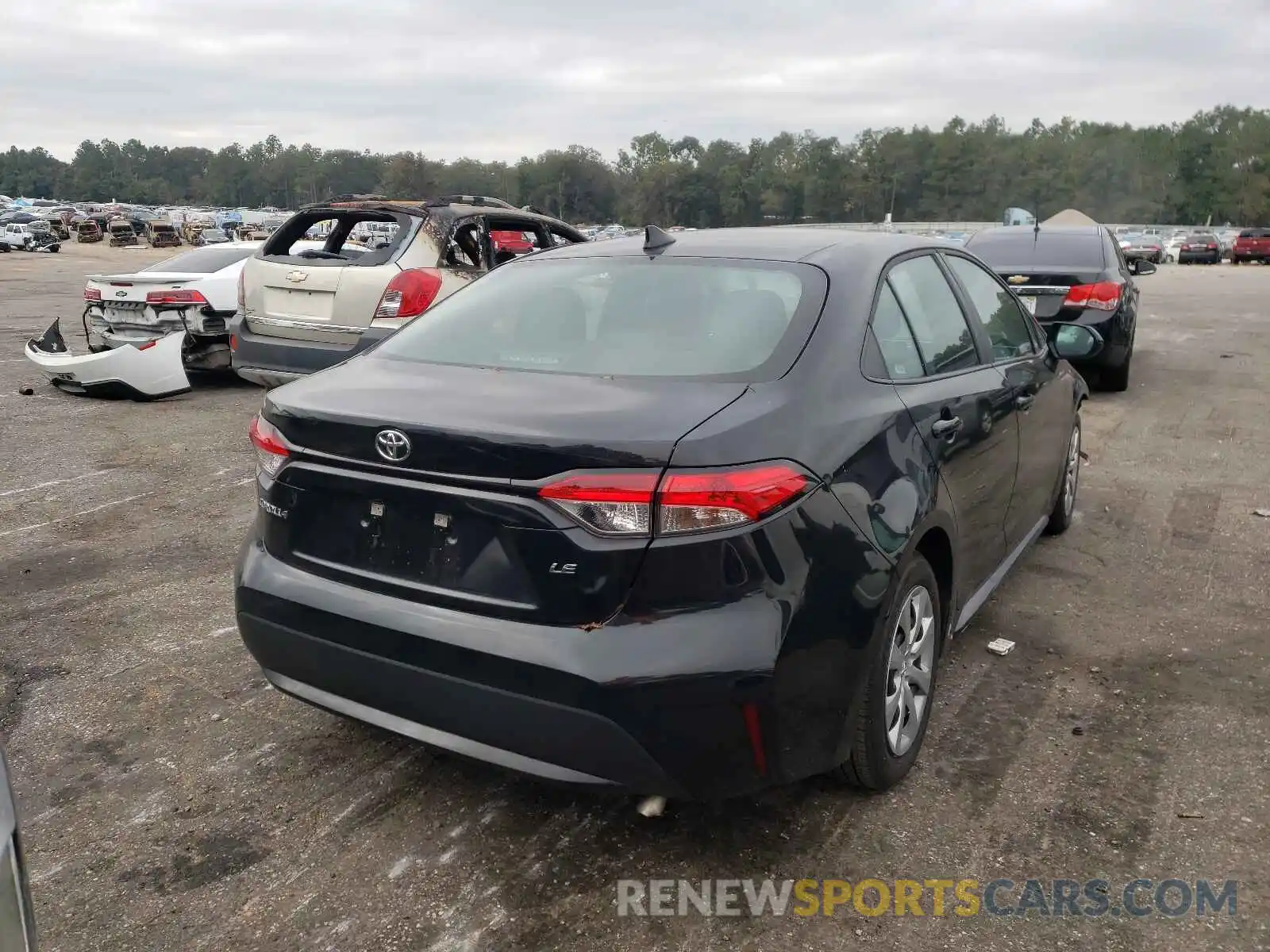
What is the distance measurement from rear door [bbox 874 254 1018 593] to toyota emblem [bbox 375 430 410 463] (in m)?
1.41

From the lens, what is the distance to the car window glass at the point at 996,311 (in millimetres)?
3994

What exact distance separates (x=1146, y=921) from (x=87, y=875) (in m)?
2.65

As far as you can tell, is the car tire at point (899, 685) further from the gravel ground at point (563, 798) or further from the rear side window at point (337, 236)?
the rear side window at point (337, 236)

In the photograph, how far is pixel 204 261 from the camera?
10125mm

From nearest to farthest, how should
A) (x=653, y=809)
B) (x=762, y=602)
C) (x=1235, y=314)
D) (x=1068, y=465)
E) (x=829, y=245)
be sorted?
(x=762, y=602), (x=653, y=809), (x=829, y=245), (x=1068, y=465), (x=1235, y=314)

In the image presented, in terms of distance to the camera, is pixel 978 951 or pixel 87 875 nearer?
pixel 978 951

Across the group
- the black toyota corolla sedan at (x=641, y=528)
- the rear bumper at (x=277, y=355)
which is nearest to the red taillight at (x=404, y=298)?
the rear bumper at (x=277, y=355)

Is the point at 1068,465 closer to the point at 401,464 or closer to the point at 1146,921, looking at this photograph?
the point at 1146,921

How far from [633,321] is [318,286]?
16.4ft

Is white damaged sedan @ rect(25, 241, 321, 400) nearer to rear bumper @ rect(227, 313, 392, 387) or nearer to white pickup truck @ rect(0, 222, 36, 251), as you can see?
rear bumper @ rect(227, 313, 392, 387)

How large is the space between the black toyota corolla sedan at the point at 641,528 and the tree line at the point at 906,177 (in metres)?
97.9

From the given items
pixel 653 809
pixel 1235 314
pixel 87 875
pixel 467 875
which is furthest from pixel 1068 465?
pixel 1235 314

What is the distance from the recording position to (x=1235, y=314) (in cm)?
1747

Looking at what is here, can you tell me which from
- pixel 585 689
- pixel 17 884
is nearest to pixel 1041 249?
pixel 585 689
